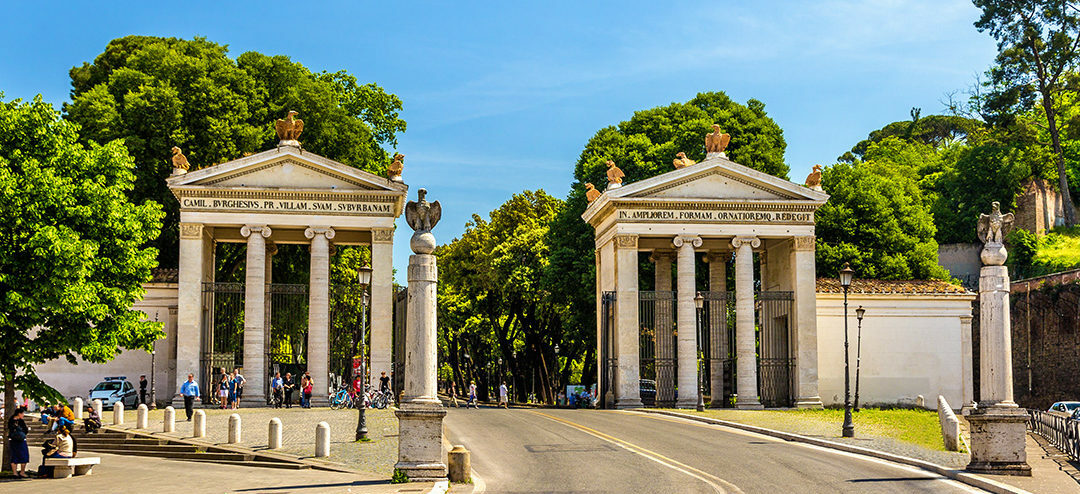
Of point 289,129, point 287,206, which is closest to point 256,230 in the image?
point 287,206

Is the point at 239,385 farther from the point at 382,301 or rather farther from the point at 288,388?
the point at 382,301

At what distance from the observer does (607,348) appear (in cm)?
4781

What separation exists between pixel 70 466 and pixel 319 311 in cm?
1904

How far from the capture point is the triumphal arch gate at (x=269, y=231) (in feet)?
142

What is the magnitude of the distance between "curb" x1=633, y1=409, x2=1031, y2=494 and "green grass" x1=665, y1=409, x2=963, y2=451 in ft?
2.02

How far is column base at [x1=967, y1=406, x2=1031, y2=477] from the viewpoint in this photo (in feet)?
72.4

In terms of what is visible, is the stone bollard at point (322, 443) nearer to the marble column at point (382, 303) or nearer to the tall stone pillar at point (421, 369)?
the tall stone pillar at point (421, 369)

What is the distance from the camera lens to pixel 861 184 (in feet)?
Answer: 200

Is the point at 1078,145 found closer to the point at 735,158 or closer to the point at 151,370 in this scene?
the point at 735,158

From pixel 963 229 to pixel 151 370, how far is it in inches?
2286

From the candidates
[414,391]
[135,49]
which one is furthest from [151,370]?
[414,391]

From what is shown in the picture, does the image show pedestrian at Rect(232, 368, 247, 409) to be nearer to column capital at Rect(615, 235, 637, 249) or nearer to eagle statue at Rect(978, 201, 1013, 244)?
column capital at Rect(615, 235, 637, 249)

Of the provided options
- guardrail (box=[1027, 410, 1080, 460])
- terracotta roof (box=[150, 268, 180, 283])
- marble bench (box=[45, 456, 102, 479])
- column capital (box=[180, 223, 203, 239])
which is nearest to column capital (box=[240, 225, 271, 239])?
column capital (box=[180, 223, 203, 239])

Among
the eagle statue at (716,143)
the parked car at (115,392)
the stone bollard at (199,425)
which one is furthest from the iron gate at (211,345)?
the eagle statue at (716,143)
